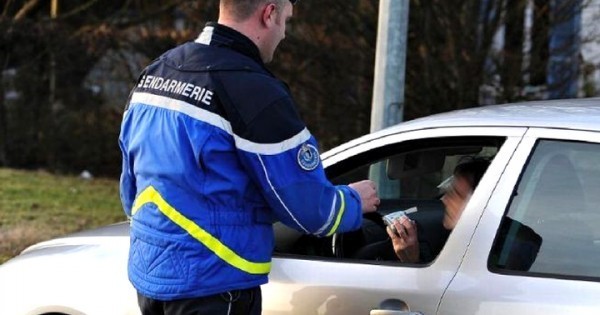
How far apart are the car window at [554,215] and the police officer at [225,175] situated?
50cm

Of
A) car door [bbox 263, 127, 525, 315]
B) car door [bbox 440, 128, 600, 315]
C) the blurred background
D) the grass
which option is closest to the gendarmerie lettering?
car door [bbox 263, 127, 525, 315]

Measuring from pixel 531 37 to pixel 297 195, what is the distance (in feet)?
19.6

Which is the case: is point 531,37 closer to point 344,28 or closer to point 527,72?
point 527,72

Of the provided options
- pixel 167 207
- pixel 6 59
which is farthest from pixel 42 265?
pixel 6 59

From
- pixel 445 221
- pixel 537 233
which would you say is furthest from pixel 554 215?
pixel 445 221

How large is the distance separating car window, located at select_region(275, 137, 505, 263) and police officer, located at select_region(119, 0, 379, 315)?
551 millimetres

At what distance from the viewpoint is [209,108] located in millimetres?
2311

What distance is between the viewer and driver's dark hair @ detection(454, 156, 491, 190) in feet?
9.36

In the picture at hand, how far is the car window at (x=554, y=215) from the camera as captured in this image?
249 cm

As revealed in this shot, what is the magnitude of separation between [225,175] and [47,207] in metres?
7.09

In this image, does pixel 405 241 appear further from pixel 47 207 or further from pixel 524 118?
pixel 47 207

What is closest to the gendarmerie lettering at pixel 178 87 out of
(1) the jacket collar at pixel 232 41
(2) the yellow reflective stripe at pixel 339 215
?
(1) the jacket collar at pixel 232 41

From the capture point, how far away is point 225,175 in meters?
2.32

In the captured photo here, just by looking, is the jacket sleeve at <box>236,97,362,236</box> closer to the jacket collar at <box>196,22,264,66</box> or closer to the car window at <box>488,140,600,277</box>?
the jacket collar at <box>196,22,264,66</box>
